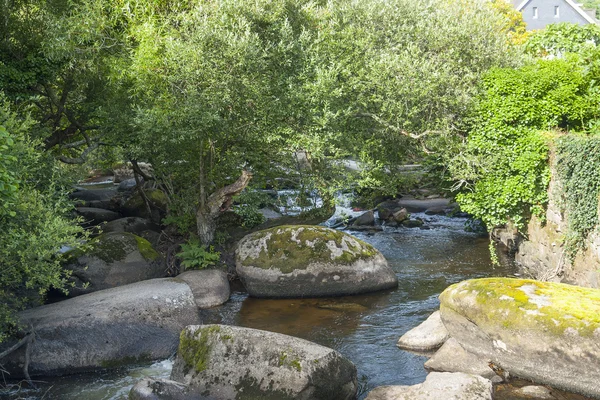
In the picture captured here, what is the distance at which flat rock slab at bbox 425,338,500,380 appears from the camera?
12.0 metres

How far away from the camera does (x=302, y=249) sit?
58.4 ft

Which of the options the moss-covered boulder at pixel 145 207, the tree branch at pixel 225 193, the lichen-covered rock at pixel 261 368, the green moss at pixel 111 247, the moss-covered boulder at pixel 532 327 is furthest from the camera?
the moss-covered boulder at pixel 145 207

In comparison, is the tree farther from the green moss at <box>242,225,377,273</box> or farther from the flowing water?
the green moss at <box>242,225,377,273</box>

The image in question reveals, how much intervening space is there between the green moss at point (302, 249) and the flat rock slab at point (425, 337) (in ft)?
13.5

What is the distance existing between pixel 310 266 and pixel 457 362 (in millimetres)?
6098

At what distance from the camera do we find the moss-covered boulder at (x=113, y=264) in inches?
680

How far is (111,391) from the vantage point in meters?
12.0

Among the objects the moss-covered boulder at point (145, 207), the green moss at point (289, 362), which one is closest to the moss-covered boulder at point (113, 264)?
the moss-covered boulder at point (145, 207)

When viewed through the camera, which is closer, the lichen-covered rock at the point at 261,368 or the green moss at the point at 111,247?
the lichen-covered rock at the point at 261,368

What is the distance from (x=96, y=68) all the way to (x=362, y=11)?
9.38 m

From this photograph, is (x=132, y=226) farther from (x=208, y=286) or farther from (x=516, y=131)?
(x=516, y=131)

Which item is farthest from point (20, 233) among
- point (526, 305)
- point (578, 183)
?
Result: point (578, 183)

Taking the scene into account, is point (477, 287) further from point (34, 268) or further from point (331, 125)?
point (34, 268)

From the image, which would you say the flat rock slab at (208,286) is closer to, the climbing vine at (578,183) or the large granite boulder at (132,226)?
the large granite boulder at (132,226)
